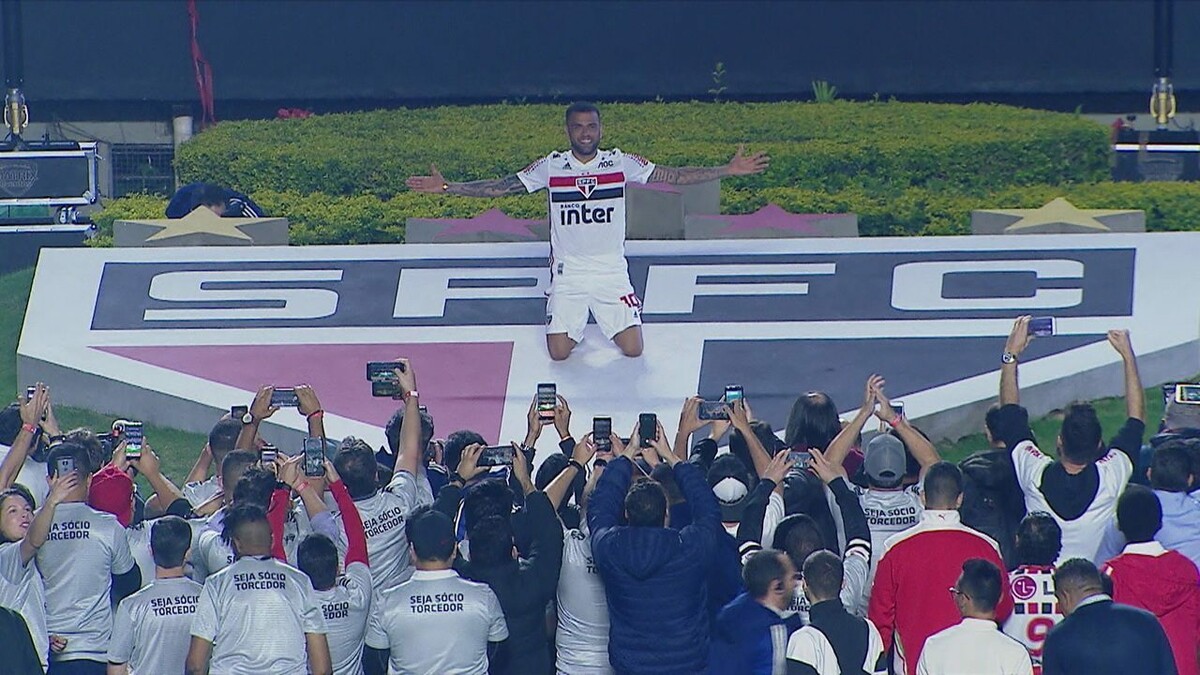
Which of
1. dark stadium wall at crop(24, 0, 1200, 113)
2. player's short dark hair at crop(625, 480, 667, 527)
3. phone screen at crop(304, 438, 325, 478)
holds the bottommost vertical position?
player's short dark hair at crop(625, 480, 667, 527)

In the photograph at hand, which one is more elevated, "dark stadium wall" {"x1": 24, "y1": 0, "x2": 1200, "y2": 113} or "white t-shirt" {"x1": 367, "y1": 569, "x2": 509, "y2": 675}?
"dark stadium wall" {"x1": 24, "y1": 0, "x2": 1200, "y2": 113}

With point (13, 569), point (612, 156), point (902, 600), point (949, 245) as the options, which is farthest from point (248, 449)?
point (949, 245)

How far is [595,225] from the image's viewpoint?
13.4 m

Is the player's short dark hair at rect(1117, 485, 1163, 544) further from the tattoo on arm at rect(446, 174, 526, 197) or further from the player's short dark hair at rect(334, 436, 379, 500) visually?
the tattoo on arm at rect(446, 174, 526, 197)

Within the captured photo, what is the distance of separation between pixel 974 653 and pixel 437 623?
2229mm

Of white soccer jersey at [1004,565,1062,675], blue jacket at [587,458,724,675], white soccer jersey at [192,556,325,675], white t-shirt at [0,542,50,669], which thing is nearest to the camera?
white soccer jersey at [192,556,325,675]

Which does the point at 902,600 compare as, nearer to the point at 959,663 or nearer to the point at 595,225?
the point at 959,663

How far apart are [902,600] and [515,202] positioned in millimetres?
9536

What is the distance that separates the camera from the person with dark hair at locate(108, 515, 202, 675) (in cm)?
866

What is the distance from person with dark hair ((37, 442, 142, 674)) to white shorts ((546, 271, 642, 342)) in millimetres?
4796

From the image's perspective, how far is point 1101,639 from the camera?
25.5 feet

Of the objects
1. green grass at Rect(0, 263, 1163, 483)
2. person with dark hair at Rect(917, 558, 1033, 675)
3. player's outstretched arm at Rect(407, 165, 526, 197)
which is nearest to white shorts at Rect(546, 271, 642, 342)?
player's outstretched arm at Rect(407, 165, 526, 197)

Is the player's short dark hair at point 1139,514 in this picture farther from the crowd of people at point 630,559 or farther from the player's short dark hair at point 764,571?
the player's short dark hair at point 764,571

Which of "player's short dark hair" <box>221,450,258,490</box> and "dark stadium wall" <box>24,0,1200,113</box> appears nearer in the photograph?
"player's short dark hair" <box>221,450,258,490</box>
